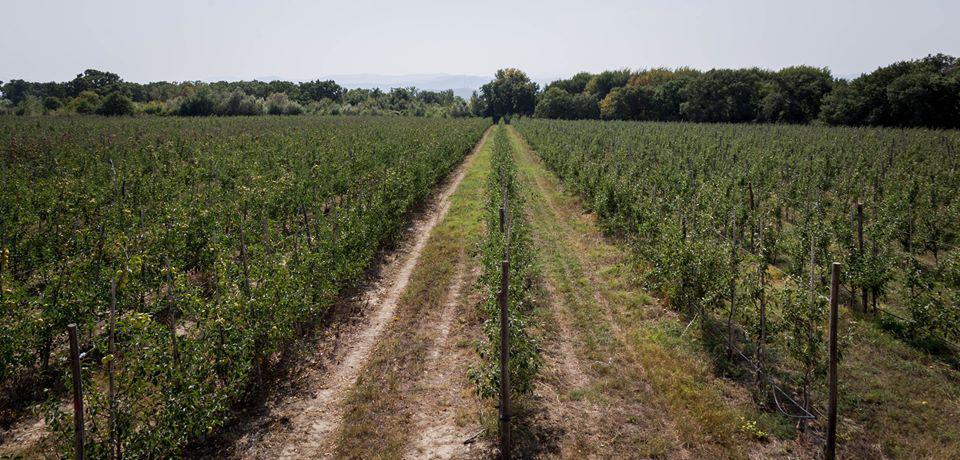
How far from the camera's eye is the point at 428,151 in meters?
24.9

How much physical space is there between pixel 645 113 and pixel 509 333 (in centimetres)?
8232

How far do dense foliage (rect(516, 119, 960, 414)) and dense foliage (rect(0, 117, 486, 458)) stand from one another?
7162 mm

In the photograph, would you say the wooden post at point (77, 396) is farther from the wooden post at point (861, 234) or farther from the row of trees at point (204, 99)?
the row of trees at point (204, 99)

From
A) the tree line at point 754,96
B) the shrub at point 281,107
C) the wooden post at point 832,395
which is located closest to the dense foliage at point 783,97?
the tree line at point 754,96

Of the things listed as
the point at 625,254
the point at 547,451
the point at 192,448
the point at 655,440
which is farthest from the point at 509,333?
the point at 625,254

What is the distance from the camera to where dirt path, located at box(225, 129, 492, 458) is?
6.70 m

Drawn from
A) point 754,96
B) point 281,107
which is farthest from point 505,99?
point 754,96

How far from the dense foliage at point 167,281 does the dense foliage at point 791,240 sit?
7.16m

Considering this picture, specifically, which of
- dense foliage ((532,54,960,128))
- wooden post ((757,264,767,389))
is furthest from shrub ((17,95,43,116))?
wooden post ((757,264,767,389))

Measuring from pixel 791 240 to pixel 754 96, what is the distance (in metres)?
64.6

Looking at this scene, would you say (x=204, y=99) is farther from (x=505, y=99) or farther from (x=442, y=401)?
(x=442, y=401)

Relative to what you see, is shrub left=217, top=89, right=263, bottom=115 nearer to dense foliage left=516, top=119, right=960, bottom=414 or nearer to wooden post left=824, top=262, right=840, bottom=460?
dense foliage left=516, top=119, right=960, bottom=414

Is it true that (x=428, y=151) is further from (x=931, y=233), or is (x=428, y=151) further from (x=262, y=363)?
(x=931, y=233)

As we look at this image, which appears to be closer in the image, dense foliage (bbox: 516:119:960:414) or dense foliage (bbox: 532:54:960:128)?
dense foliage (bbox: 516:119:960:414)
